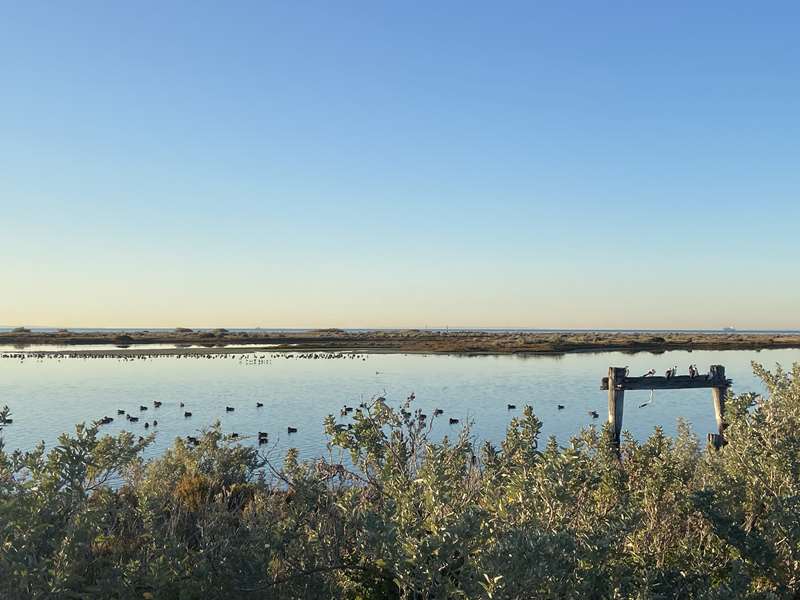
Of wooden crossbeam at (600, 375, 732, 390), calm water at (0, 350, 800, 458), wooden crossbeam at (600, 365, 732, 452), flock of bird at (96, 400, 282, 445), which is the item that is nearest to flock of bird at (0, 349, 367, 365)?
calm water at (0, 350, 800, 458)

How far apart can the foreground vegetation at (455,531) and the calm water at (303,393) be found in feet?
36.5

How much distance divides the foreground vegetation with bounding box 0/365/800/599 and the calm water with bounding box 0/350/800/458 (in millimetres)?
11121

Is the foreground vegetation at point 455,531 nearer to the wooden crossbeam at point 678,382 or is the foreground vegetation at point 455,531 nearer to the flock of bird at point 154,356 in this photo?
the wooden crossbeam at point 678,382

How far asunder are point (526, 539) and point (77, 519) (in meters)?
3.21

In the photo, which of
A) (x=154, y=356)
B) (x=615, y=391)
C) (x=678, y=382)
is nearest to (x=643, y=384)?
(x=615, y=391)

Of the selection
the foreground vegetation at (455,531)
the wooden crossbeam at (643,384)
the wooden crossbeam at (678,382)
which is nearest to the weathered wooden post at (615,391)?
the wooden crossbeam at (643,384)

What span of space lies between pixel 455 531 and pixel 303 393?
1274 inches

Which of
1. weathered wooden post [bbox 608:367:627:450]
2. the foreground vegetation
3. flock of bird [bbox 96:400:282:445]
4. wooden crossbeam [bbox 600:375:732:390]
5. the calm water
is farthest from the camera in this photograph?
the calm water

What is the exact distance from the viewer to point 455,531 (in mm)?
→ 3953

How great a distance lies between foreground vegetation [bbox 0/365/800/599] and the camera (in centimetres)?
413

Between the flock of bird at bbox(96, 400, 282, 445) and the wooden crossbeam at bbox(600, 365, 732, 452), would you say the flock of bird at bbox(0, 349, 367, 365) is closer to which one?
the flock of bird at bbox(96, 400, 282, 445)

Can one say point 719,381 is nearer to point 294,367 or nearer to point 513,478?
point 513,478

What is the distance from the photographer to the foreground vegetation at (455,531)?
4.13m

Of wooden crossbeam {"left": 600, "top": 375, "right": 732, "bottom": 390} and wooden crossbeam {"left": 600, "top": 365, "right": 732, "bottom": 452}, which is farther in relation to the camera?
wooden crossbeam {"left": 600, "top": 375, "right": 732, "bottom": 390}
